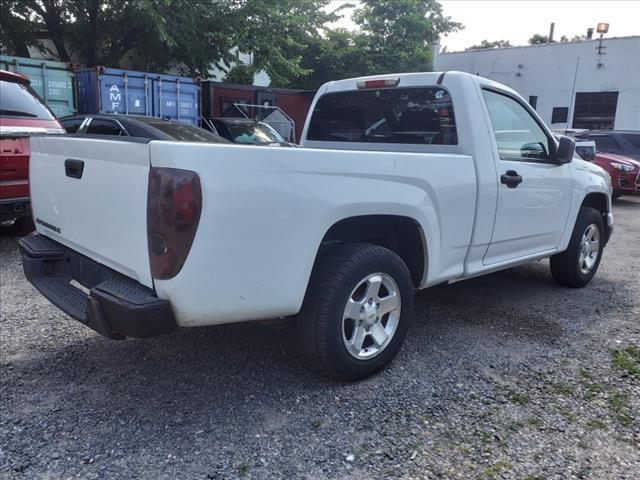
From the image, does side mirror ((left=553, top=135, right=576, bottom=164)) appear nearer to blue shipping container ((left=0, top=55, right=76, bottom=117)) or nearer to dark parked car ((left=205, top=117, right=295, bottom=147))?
dark parked car ((left=205, top=117, right=295, bottom=147))

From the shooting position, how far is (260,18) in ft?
52.5

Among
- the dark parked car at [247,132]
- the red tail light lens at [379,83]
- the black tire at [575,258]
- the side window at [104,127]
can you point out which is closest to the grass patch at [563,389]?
the black tire at [575,258]

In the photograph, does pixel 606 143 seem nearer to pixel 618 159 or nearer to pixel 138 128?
pixel 618 159

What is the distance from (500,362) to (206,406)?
1865 millimetres

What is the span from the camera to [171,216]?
7.68ft

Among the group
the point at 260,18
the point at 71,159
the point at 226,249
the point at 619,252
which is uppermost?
the point at 260,18

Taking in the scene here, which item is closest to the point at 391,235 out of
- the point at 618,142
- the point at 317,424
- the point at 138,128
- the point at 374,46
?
the point at 317,424

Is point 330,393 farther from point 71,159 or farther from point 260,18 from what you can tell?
point 260,18

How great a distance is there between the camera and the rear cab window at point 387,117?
3898mm

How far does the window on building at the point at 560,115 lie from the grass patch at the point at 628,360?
22.2 m

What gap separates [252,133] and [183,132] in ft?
10.5

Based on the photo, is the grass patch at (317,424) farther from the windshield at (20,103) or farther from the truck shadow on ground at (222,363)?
the windshield at (20,103)

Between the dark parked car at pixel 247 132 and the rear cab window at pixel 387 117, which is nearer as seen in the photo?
the rear cab window at pixel 387 117

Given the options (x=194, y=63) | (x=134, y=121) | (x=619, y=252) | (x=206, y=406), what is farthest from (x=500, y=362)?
(x=194, y=63)
